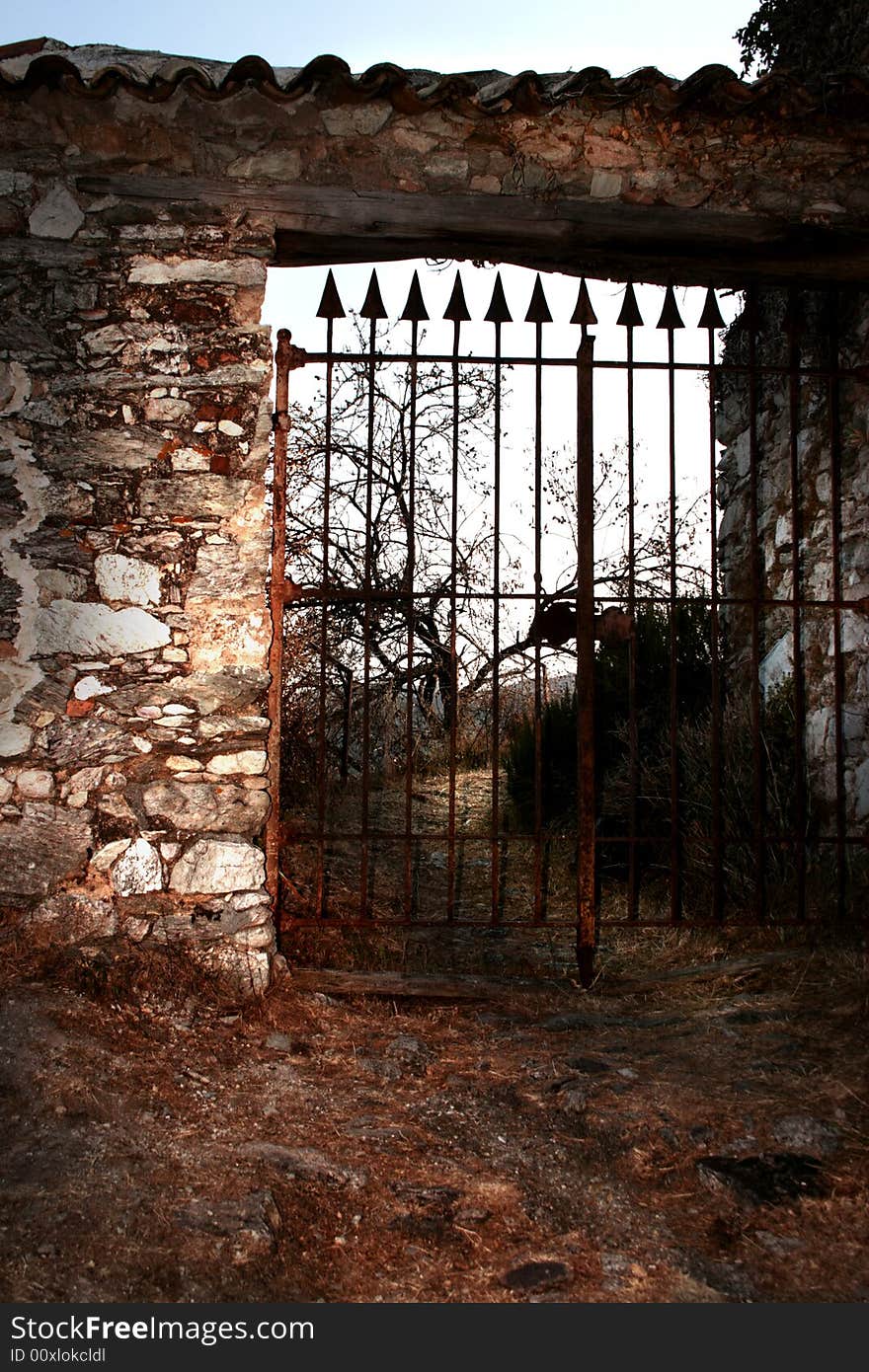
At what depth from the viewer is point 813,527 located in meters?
4.66

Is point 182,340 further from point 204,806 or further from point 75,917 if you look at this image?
point 75,917

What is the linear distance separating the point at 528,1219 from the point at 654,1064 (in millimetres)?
972

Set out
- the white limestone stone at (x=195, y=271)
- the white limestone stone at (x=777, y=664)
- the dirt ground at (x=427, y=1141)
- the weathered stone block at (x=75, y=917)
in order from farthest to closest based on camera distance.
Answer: the white limestone stone at (x=777, y=664), the white limestone stone at (x=195, y=271), the weathered stone block at (x=75, y=917), the dirt ground at (x=427, y=1141)

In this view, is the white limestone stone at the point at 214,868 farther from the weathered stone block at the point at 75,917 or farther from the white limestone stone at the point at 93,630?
the white limestone stone at the point at 93,630

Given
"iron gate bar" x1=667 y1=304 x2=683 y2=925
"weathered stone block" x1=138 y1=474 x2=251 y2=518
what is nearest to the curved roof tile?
"iron gate bar" x1=667 y1=304 x2=683 y2=925

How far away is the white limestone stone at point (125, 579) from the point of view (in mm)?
3547

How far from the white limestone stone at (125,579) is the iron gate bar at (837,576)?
2.67 metres

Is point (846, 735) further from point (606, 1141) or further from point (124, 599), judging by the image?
point (124, 599)

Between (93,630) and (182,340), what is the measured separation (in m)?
1.09

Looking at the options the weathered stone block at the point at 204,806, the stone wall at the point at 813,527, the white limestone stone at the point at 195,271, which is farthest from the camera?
the stone wall at the point at 813,527

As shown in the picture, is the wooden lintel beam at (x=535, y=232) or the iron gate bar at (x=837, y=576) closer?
the wooden lintel beam at (x=535, y=232)

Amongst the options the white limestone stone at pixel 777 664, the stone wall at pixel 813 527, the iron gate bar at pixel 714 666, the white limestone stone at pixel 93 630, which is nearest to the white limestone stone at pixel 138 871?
the white limestone stone at pixel 93 630

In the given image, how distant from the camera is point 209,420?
3627mm

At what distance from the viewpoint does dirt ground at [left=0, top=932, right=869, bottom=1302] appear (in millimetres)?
2084
